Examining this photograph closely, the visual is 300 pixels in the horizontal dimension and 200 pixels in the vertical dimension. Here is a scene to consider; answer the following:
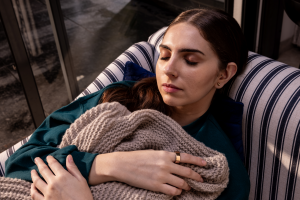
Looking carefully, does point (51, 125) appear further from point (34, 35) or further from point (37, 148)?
point (34, 35)

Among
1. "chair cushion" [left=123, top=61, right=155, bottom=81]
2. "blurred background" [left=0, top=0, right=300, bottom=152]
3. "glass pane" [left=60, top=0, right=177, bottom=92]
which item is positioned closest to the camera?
"chair cushion" [left=123, top=61, right=155, bottom=81]

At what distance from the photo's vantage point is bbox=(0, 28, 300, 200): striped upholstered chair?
1034 millimetres

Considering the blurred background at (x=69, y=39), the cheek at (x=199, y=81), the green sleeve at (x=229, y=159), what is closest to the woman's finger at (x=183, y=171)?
the green sleeve at (x=229, y=159)

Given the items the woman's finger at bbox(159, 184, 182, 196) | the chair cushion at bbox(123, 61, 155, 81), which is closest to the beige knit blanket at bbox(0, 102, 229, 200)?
the woman's finger at bbox(159, 184, 182, 196)

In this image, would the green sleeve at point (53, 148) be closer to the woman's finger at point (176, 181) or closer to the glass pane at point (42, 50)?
the woman's finger at point (176, 181)

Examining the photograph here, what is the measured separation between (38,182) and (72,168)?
4.8 inches

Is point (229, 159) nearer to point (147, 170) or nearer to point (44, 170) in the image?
point (147, 170)

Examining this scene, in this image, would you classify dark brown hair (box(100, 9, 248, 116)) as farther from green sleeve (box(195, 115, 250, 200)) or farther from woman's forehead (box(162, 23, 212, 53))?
green sleeve (box(195, 115, 250, 200))

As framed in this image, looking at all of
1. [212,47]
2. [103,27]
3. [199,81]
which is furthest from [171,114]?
[103,27]

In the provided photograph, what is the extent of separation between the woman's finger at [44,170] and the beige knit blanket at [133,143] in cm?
8

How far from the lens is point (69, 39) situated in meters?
2.33

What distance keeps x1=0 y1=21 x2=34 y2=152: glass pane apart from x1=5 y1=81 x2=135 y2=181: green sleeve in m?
1.04

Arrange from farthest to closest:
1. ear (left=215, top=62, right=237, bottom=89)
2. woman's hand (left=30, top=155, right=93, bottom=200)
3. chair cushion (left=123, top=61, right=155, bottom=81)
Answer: chair cushion (left=123, top=61, right=155, bottom=81), ear (left=215, top=62, right=237, bottom=89), woman's hand (left=30, top=155, right=93, bottom=200)

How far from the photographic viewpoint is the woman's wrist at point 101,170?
91cm
